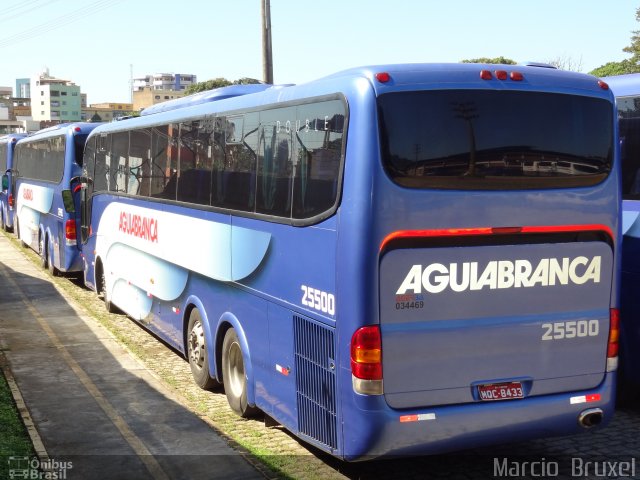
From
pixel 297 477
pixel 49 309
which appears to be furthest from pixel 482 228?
pixel 49 309

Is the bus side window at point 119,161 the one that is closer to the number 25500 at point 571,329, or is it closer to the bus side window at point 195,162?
the bus side window at point 195,162

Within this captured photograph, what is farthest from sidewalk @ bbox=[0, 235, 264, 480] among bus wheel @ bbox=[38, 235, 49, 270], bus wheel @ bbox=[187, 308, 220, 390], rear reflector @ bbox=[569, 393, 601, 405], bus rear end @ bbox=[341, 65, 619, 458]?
bus wheel @ bbox=[38, 235, 49, 270]

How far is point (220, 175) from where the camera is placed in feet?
31.7

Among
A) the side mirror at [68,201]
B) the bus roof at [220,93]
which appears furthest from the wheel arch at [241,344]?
the side mirror at [68,201]

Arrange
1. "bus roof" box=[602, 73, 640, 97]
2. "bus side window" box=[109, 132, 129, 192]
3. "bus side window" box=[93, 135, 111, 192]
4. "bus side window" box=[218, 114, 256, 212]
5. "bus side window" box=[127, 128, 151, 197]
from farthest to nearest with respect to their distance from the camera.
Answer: "bus side window" box=[93, 135, 111, 192], "bus side window" box=[109, 132, 129, 192], "bus side window" box=[127, 128, 151, 197], "bus roof" box=[602, 73, 640, 97], "bus side window" box=[218, 114, 256, 212]

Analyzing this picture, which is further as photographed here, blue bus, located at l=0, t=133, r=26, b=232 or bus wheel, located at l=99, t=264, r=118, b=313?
blue bus, located at l=0, t=133, r=26, b=232

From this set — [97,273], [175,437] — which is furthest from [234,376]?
[97,273]

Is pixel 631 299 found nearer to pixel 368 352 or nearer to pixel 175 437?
pixel 368 352

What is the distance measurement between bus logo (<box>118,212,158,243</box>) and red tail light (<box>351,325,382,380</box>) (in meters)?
6.48

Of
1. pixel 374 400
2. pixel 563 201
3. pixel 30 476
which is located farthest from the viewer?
pixel 30 476

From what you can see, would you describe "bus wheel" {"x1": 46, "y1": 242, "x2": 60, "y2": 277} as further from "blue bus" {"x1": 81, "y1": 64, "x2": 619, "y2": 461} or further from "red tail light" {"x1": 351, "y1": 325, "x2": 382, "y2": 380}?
"red tail light" {"x1": 351, "y1": 325, "x2": 382, "y2": 380}

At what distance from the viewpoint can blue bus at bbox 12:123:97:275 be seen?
1916 cm

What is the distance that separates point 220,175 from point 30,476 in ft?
12.4

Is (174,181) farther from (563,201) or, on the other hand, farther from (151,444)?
(563,201)
